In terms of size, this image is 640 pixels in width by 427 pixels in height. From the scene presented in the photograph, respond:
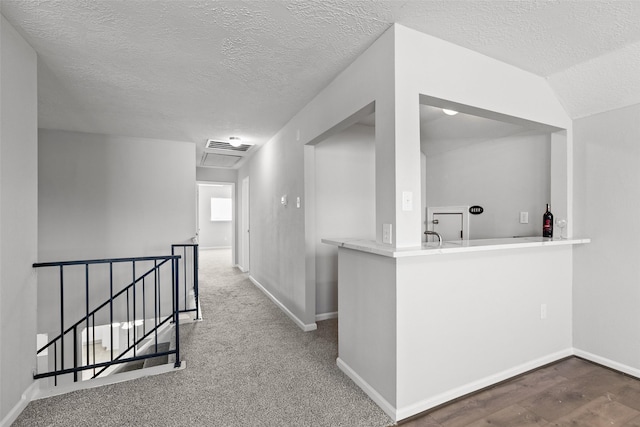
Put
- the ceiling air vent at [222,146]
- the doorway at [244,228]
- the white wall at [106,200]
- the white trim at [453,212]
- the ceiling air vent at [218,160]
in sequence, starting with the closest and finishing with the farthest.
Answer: the white trim at [453,212] → the white wall at [106,200] → the ceiling air vent at [222,146] → the ceiling air vent at [218,160] → the doorway at [244,228]

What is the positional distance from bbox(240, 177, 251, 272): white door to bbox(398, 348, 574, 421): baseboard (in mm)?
5149

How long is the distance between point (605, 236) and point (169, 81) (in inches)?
156

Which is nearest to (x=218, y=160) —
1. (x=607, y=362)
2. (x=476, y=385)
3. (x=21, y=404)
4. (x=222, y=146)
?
(x=222, y=146)

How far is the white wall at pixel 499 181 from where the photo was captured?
298 cm

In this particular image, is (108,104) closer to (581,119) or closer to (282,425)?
(282,425)

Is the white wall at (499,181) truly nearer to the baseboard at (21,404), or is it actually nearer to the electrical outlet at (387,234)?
the electrical outlet at (387,234)

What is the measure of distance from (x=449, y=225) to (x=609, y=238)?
1570 millimetres

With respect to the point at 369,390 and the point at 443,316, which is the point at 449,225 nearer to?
the point at 443,316

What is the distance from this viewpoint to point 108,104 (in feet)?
10.6

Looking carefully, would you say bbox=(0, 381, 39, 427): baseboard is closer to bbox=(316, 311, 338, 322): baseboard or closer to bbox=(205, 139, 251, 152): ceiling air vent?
bbox=(316, 311, 338, 322): baseboard

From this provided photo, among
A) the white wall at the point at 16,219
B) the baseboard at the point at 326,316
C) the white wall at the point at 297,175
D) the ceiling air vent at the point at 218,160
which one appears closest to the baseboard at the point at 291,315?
the white wall at the point at 297,175

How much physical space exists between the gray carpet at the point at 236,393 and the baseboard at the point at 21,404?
0.03 meters

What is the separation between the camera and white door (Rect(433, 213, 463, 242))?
12.3 ft

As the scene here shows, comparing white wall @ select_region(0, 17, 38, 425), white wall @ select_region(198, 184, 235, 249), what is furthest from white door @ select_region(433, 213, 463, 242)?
white wall @ select_region(198, 184, 235, 249)
